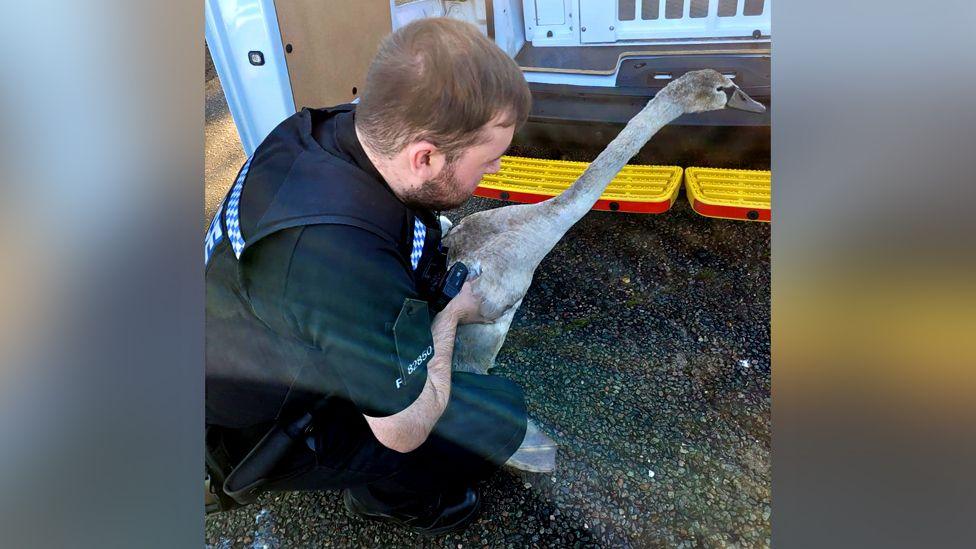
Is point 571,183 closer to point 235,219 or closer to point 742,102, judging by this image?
point 742,102

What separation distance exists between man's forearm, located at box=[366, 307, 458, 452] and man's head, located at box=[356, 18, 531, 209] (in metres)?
0.52

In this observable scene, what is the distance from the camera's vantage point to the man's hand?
1.93 metres

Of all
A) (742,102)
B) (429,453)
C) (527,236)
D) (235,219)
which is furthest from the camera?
(742,102)

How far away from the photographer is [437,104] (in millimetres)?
1297

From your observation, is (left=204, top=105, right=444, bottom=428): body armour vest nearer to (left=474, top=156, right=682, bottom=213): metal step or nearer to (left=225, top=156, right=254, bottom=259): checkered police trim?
(left=225, top=156, right=254, bottom=259): checkered police trim

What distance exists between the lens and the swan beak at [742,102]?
274cm

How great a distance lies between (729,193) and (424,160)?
226cm

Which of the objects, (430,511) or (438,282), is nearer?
(438,282)

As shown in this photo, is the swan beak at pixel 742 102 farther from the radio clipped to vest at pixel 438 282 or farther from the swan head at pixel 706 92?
the radio clipped to vest at pixel 438 282

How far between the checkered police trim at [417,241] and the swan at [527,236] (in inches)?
20.5

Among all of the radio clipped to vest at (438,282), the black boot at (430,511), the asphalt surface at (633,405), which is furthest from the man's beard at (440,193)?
the asphalt surface at (633,405)

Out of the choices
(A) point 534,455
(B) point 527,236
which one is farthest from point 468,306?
(A) point 534,455

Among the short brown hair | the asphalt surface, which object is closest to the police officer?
the short brown hair
